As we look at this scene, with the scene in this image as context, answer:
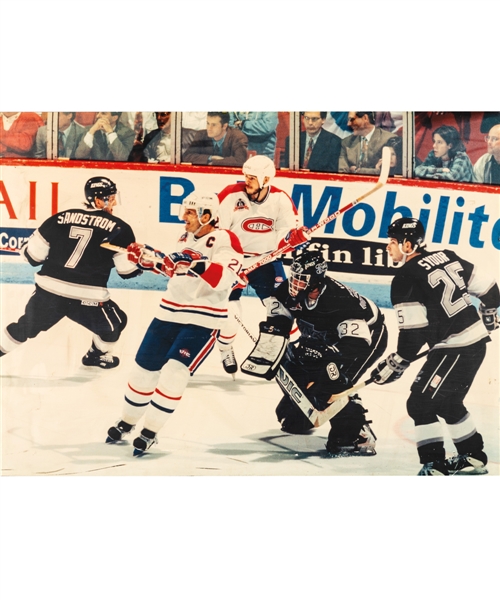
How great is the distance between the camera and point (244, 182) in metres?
3.64

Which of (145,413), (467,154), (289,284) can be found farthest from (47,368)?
(467,154)

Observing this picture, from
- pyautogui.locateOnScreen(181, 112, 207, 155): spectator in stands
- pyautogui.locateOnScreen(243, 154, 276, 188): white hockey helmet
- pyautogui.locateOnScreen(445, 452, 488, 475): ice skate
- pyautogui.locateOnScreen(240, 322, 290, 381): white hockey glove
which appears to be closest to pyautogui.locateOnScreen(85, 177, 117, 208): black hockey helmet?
pyautogui.locateOnScreen(181, 112, 207, 155): spectator in stands

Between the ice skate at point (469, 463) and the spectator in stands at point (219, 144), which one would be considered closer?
the spectator in stands at point (219, 144)

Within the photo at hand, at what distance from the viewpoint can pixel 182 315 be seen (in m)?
3.66

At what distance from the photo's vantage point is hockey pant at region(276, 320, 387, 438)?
3686 millimetres

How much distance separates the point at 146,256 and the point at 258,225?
1.86 feet

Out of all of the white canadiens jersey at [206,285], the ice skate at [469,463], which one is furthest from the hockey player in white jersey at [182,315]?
the ice skate at [469,463]

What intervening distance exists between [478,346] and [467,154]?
949 millimetres

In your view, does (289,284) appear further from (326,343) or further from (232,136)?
(232,136)

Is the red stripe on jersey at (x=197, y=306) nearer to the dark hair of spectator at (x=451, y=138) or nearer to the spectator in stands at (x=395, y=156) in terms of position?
the spectator in stands at (x=395, y=156)

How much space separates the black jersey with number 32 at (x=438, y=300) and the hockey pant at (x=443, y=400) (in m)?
0.07

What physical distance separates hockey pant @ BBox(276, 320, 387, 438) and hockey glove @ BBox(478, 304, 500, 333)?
493 millimetres

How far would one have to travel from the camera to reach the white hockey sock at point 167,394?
12.0 feet

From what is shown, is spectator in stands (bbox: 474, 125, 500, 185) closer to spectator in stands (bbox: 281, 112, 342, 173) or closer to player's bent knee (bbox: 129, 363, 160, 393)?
spectator in stands (bbox: 281, 112, 342, 173)
